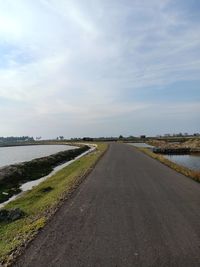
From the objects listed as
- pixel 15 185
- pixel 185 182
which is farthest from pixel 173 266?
pixel 15 185

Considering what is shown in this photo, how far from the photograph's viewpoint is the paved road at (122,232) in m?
8.30

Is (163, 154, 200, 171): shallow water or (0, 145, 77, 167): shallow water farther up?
(0, 145, 77, 167): shallow water

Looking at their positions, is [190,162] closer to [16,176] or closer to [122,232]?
[16,176]

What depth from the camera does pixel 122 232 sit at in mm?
10547

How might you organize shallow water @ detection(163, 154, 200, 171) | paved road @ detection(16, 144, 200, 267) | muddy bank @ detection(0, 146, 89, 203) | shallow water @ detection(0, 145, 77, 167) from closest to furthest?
1. paved road @ detection(16, 144, 200, 267)
2. muddy bank @ detection(0, 146, 89, 203)
3. shallow water @ detection(163, 154, 200, 171)
4. shallow water @ detection(0, 145, 77, 167)

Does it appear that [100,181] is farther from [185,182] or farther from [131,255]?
[131,255]

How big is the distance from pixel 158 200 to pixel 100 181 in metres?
7.25

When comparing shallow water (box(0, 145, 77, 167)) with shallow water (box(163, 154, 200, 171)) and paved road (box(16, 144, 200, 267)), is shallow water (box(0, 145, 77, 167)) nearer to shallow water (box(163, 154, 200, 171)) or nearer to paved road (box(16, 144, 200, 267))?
shallow water (box(163, 154, 200, 171))

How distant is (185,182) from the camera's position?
22.1 metres

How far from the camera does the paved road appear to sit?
27.2ft

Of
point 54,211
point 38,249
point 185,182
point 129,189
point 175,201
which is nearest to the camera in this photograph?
point 38,249

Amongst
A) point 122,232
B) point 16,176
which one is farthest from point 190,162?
point 122,232

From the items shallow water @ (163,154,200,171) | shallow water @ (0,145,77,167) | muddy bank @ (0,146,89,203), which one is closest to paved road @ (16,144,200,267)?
muddy bank @ (0,146,89,203)

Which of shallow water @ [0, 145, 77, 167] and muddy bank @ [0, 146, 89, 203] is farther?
shallow water @ [0, 145, 77, 167]
